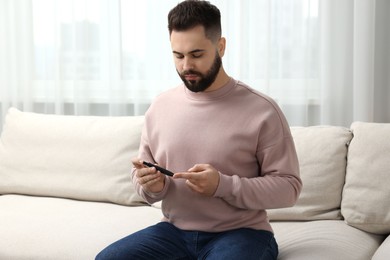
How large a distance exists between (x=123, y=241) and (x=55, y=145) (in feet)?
3.56

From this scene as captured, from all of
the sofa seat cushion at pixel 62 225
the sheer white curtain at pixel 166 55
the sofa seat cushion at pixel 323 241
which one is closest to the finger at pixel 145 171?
the sofa seat cushion at pixel 62 225

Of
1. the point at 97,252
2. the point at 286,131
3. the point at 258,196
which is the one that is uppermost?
the point at 286,131

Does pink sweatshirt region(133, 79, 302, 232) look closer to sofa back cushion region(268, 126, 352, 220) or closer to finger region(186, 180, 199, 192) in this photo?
finger region(186, 180, 199, 192)

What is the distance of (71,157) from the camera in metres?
2.92

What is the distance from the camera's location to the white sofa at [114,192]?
2.25m

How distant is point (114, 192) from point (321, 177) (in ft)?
2.90

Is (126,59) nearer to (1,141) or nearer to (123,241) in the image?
(1,141)

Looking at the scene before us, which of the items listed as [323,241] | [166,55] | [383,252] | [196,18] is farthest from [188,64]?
[166,55]

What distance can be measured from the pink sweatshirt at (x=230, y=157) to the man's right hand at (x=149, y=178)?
0.04 m

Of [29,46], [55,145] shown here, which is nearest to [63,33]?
[29,46]

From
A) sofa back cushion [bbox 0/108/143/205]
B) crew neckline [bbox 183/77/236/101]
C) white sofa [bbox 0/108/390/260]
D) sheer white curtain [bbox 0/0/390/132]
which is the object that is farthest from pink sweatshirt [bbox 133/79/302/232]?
sheer white curtain [bbox 0/0/390/132]

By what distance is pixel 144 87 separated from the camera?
10.7 feet

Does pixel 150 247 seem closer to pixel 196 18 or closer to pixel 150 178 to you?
pixel 150 178

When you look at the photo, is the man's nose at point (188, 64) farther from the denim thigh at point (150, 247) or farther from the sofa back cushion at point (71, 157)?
the sofa back cushion at point (71, 157)
